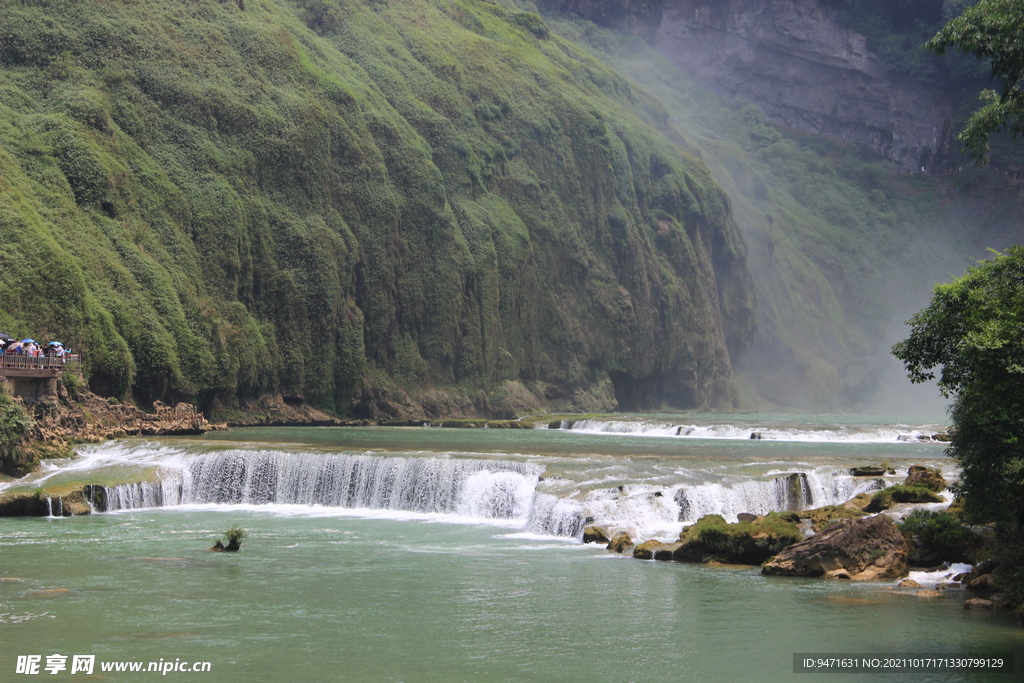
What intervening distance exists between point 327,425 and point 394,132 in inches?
1294

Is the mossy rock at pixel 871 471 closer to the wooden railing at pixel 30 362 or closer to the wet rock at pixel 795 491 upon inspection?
the wet rock at pixel 795 491

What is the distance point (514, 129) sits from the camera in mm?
120938

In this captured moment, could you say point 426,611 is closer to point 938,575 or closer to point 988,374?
point 988,374

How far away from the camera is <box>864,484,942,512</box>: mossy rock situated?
1513 inches

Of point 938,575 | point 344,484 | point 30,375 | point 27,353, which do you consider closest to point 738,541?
point 938,575

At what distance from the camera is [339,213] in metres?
94.8

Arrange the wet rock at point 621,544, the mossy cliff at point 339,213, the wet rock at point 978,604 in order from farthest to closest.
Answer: the mossy cliff at point 339,213
the wet rock at point 621,544
the wet rock at point 978,604

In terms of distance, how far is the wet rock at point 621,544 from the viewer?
120 ft

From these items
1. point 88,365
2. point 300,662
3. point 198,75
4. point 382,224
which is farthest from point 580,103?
point 300,662

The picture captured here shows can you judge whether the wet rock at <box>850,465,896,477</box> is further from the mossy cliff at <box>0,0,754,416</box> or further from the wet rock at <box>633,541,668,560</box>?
the mossy cliff at <box>0,0,754,416</box>

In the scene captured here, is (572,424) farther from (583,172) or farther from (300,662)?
(300,662)

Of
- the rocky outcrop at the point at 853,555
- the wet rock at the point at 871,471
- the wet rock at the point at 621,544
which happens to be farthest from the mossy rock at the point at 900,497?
the wet rock at the point at 621,544

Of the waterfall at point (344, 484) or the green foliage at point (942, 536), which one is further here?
the waterfall at point (344, 484)

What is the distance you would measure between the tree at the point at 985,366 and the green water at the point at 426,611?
3096mm
